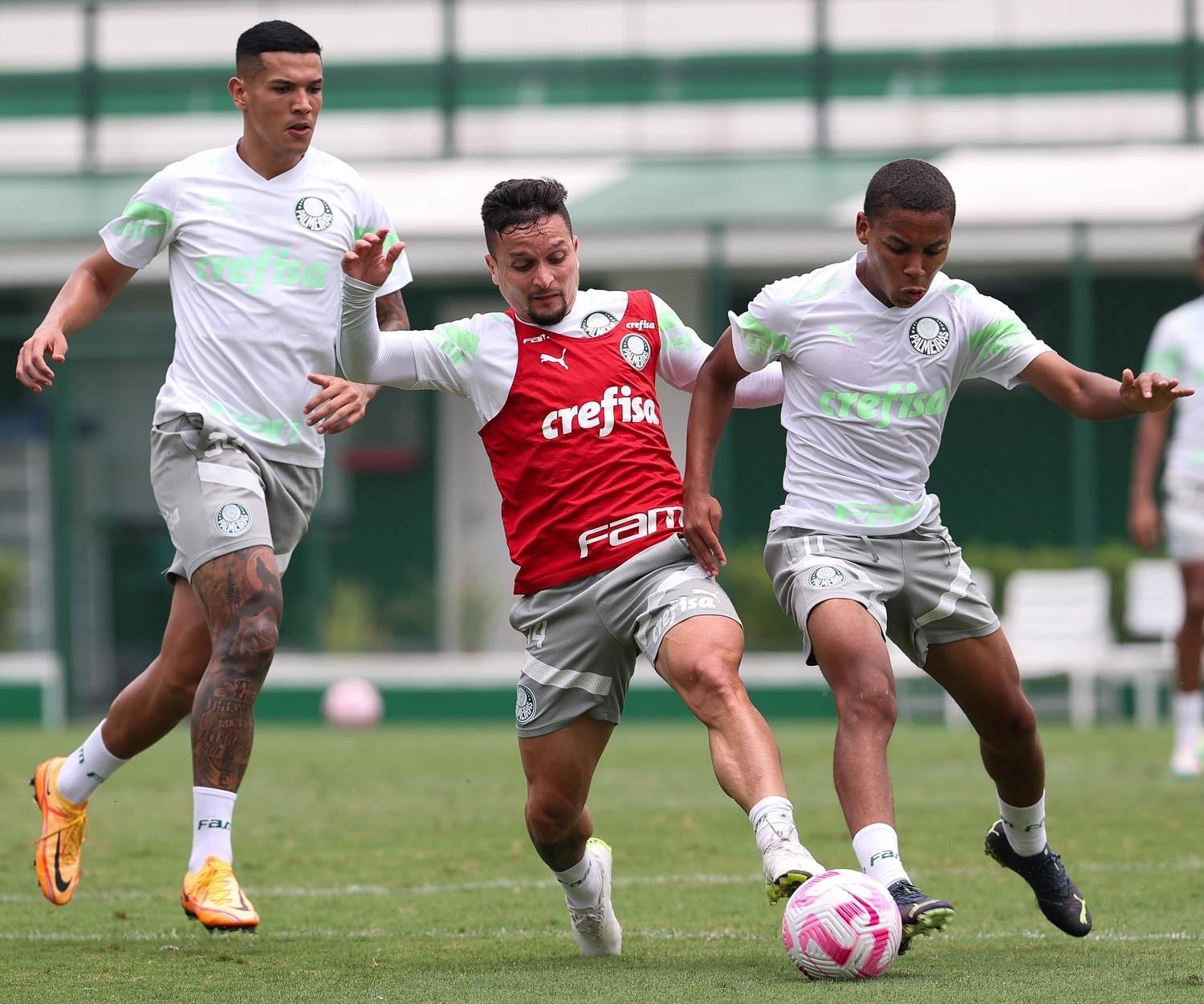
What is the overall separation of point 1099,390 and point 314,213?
246 centimetres

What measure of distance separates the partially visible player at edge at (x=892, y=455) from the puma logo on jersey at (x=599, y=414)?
7.2 inches

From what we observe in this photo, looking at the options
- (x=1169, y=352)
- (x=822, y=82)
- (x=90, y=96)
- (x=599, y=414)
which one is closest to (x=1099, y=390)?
(x=599, y=414)

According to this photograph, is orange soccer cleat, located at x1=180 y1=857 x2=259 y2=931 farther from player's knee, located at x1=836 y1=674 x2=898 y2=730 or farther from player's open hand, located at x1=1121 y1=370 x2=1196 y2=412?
player's open hand, located at x1=1121 y1=370 x2=1196 y2=412

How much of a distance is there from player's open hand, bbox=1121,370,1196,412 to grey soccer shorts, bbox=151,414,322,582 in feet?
8.18

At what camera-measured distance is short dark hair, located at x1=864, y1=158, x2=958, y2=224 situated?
5152mm

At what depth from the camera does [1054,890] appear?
552 centimetres

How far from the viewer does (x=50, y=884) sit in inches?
240

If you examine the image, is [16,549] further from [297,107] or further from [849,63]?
[297,107]

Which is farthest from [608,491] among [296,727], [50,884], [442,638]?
[442,638]

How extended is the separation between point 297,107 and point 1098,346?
14.1m

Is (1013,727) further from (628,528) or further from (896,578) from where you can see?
(628,528)

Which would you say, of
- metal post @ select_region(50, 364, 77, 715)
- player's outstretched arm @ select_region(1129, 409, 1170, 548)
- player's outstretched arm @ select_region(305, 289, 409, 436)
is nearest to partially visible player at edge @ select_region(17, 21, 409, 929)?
player's outstretched arm @ select_region(305, 289, 409, 436)

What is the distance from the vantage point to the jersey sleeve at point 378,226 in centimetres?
631

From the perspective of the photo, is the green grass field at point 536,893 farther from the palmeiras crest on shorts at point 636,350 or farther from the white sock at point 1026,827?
the palmeiras crest on shorts at point 636,350
